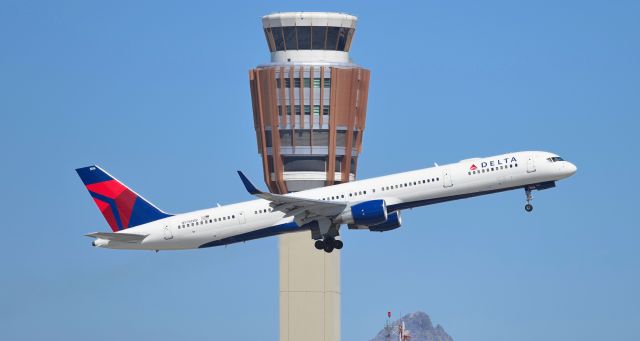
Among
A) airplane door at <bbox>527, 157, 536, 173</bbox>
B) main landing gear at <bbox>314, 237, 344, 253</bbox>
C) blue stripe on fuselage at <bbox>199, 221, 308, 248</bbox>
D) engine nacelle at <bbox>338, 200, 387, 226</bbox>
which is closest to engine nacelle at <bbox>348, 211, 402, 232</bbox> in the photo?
main landing gear at <bbox>314, 237, 344, 253</bbox>

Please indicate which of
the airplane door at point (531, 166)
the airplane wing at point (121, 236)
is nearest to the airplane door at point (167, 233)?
the airplane wing at point (121, 236)

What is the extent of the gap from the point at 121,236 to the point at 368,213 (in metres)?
19.9

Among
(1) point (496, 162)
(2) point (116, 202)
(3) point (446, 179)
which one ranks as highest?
(2) point (116, 202)

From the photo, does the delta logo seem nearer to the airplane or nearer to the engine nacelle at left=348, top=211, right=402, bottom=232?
the airplane

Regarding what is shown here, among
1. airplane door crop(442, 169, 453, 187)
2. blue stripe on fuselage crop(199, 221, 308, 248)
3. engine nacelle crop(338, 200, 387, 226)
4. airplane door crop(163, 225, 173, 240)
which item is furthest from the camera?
airplane door crop(163, 225, 173, 240)

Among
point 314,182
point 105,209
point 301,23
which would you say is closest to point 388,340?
point 314,182

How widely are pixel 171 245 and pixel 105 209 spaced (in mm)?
9659

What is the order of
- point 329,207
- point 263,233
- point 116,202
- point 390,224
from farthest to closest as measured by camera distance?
point 116,202, point 263,233, point 390,224, point 329,207

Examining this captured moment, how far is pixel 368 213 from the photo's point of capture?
450ft

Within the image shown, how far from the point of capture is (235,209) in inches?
5664

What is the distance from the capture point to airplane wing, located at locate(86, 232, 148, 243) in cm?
14150

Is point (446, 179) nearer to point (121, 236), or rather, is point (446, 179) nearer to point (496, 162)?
point (496, 162)

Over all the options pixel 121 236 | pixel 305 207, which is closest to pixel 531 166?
pixel 305 207

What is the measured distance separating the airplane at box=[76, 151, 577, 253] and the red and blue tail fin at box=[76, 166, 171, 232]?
3.2 inches
